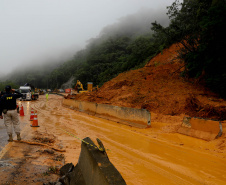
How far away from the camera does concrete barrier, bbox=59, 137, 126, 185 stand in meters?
2.68

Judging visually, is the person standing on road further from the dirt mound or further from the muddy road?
the dirt mound

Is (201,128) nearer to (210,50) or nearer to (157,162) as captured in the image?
(157,162)

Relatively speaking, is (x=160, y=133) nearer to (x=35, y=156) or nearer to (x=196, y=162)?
(x=196, y=162)

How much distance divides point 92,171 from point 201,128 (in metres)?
6.31

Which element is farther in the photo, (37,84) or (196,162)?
(37,84)

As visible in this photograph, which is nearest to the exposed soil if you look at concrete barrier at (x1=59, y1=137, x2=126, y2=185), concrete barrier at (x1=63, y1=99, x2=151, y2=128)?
concrete barrier at (x1=59, y1=137, x2=126, y2=185)

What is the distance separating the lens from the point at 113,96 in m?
20.3

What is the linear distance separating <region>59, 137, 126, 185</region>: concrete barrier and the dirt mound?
914 cm

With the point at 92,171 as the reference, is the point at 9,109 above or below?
above

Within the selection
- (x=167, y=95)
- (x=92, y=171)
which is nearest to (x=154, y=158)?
(x=92, y=171)

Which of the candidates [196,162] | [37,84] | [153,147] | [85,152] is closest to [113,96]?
[153,147]

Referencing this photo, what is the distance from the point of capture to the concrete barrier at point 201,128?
736cm

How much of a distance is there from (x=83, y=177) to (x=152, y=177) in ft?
6.24

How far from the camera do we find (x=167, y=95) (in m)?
16.0
